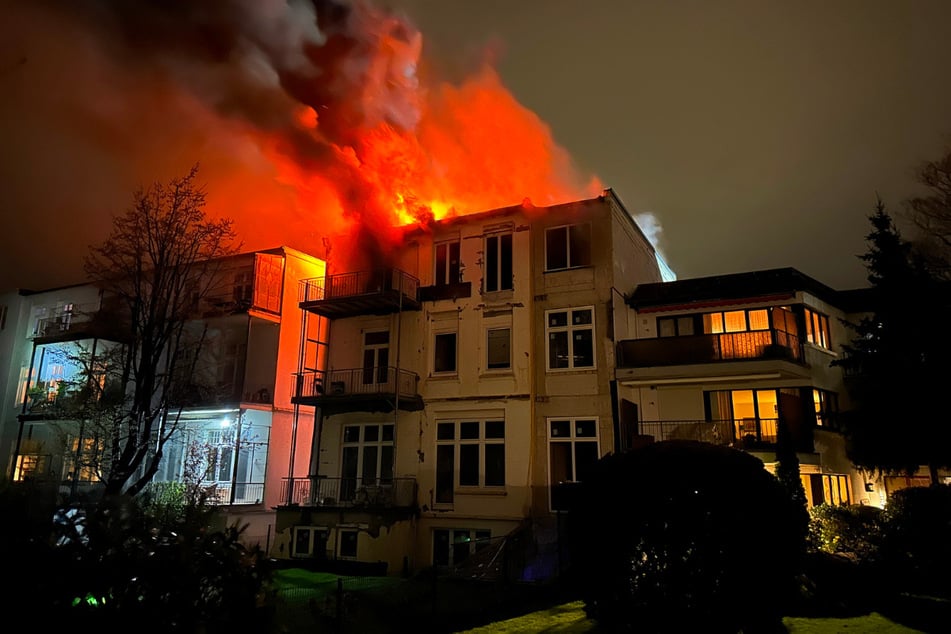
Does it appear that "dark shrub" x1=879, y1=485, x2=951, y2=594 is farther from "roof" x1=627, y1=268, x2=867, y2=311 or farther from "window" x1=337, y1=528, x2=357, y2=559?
"window" x1=337, y1=528, x2=357, y2=559

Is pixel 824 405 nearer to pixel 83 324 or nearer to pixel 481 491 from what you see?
pixel 481 491

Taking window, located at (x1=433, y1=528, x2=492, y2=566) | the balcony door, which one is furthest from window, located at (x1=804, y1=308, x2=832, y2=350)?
the balcony door

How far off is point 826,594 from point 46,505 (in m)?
13.9

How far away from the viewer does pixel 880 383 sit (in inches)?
958

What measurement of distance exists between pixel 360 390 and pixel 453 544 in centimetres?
678

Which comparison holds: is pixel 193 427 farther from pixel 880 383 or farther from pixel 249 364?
pixel 880 383

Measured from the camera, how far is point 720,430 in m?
22.4

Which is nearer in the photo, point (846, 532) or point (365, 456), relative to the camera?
point (846, 532)

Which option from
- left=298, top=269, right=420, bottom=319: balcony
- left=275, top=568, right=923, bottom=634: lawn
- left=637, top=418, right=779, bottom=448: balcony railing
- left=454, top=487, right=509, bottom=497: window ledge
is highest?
left=298, top=269, right=420, bottom=319: balcony

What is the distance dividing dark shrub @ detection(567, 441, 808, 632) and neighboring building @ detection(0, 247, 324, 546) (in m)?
17.7

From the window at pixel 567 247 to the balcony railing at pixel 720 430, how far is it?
6.34 m

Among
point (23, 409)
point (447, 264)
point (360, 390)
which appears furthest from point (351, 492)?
point (23, 409)

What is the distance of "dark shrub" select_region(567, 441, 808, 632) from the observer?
8.77 m

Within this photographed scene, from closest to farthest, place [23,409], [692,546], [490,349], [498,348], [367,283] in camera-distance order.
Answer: [692,546], [498,348], [490,349], [367,283], [23,409]
